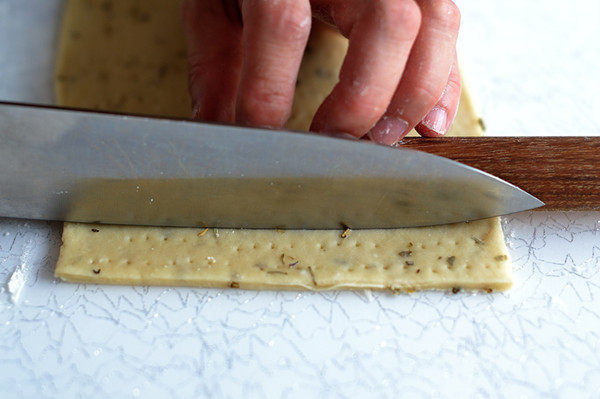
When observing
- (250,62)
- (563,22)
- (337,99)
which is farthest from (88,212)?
(563,22)

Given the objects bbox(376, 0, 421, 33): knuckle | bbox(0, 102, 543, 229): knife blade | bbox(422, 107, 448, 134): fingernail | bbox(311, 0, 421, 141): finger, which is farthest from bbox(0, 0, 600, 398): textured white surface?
bbox(376, 0, 421, 33): knuckle

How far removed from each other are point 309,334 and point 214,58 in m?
0.72

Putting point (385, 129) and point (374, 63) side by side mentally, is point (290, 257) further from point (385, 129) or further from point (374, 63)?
point (374, 63)

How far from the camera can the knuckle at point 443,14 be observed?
1317mm

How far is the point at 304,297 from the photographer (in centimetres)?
133

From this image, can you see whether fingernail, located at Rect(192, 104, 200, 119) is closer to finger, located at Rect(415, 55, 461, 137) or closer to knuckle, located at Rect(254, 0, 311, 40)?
knuckle, located at Rect(254, 0, 311, 40)

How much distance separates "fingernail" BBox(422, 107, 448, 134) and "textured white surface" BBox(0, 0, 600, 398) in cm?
29

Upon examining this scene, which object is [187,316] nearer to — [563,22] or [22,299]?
[22,299]

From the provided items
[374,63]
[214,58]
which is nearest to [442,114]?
[374,63]

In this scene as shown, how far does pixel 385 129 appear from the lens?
4.27 feet

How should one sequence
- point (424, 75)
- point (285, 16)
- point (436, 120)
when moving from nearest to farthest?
point (285, 16)
point (424, 75)
point (436, 120)

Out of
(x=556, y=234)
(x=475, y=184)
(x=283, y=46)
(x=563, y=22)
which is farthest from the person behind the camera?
(x=563, y=22)

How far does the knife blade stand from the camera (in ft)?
3.89

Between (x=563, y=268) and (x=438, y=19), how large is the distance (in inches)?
25.1
